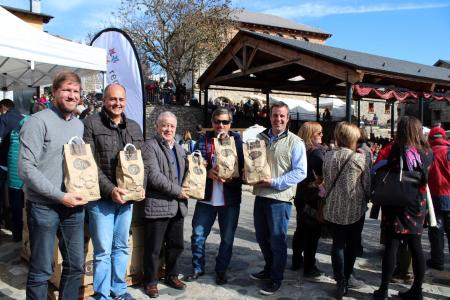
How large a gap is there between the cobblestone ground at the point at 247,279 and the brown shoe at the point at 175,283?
5cm

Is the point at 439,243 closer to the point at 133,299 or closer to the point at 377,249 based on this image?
the point at 377,249

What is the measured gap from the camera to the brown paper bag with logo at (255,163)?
3.44m

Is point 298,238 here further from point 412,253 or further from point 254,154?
point 254,154

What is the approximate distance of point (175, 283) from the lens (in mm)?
3645

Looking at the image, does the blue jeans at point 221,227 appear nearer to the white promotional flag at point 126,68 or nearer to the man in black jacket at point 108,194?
the man in black jacket at point 108,194

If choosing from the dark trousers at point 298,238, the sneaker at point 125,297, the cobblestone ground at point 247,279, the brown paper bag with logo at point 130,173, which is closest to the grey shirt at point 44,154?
the brown paper bag with logo at point 130,173

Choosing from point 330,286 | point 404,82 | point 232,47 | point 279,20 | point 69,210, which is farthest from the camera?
point 279,20

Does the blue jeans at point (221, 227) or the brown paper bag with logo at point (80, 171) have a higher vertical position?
the brown paper bag with logo at point (80, 171)

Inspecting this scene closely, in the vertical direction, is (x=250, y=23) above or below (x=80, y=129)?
above

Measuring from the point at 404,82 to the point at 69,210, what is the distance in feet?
38.7

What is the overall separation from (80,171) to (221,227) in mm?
1639

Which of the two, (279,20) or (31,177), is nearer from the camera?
(31,177)

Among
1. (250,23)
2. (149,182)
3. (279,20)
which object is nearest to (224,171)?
(149,182)

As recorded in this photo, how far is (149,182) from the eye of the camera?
10.9ft
